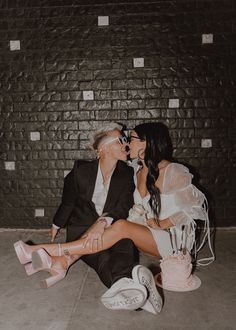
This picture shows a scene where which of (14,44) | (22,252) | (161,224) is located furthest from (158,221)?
(14,44)

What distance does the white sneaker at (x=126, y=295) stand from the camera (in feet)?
7.06

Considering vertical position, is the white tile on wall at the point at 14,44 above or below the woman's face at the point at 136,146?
above

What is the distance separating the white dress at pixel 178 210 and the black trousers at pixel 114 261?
25 cm

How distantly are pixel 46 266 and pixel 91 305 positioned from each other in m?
0.44

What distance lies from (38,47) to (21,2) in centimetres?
53

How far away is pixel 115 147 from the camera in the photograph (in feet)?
10.2

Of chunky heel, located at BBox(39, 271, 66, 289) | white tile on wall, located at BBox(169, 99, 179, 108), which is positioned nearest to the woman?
chunky heel, located at BBox(39, 271, 66, 289)

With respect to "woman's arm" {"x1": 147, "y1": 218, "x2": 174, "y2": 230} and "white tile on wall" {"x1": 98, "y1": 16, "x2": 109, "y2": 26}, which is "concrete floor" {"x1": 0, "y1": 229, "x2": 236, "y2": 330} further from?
"white tile on wall" {"x1": 98, "y1": 16, "x2": 109, "y2": 26}

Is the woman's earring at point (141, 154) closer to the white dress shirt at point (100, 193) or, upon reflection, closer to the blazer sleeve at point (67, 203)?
the white dress shirt at point (100, 193)

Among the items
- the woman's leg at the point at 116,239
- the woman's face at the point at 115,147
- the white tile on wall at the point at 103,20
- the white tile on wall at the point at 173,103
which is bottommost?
the woman's leg at the point at 116,239

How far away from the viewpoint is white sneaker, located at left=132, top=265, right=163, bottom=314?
2.21m

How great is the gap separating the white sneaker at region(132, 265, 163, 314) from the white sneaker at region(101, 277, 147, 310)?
5cm

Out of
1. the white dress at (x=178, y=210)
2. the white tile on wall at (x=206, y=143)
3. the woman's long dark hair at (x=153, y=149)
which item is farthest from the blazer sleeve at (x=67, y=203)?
the white tile on wall at (x=206, y=143)

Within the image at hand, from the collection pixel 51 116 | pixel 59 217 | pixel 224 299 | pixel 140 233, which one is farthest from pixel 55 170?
pixel 224 299
